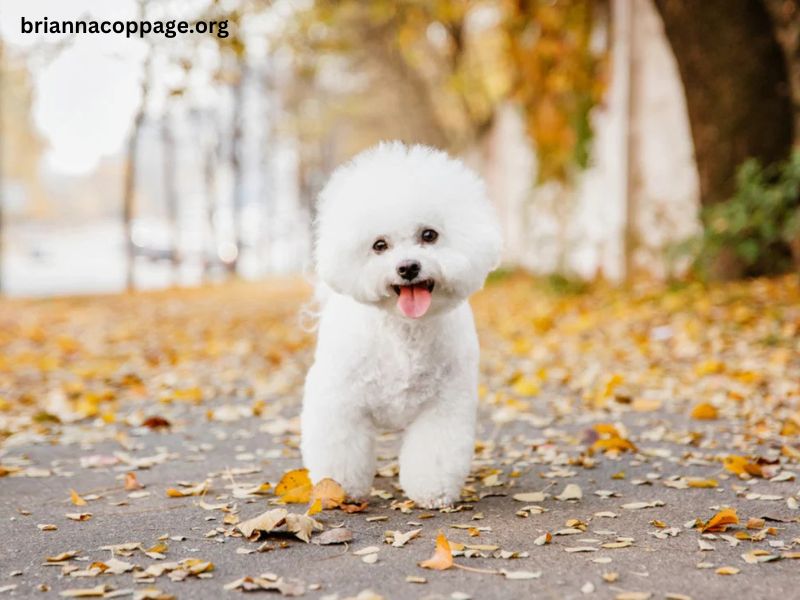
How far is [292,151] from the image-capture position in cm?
3578

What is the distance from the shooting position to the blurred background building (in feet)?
32.0

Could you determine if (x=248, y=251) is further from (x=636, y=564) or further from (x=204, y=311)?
(x=636, y=564)

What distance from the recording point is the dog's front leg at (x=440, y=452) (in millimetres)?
3947

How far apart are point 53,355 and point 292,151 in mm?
27512

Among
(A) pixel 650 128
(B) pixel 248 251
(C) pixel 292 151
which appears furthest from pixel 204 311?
(B) pixel 248 251

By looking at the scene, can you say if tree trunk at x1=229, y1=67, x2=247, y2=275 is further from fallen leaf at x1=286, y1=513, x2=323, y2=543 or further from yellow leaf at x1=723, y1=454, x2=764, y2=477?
fallen leaf at x1=286, y1=513, x2=323, y2=543

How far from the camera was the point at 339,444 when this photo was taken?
4.01m

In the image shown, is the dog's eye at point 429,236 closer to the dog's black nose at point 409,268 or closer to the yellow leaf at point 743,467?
the dog's black nose at point 409,268

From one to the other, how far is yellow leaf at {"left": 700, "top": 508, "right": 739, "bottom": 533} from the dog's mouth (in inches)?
55.0

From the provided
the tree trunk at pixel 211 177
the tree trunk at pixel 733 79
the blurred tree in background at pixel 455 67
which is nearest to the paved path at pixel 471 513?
the tree trunk at pixel 733 79

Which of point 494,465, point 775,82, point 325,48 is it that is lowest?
point 494,465

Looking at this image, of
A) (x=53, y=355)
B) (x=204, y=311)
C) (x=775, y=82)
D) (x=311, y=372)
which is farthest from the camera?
(x=204, y=311)

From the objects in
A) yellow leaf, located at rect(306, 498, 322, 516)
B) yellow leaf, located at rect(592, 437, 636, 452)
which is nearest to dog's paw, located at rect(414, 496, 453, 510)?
yellow leaf, located at rect(306, 498, 322, 516)

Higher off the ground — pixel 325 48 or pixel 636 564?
pixel 325 48
